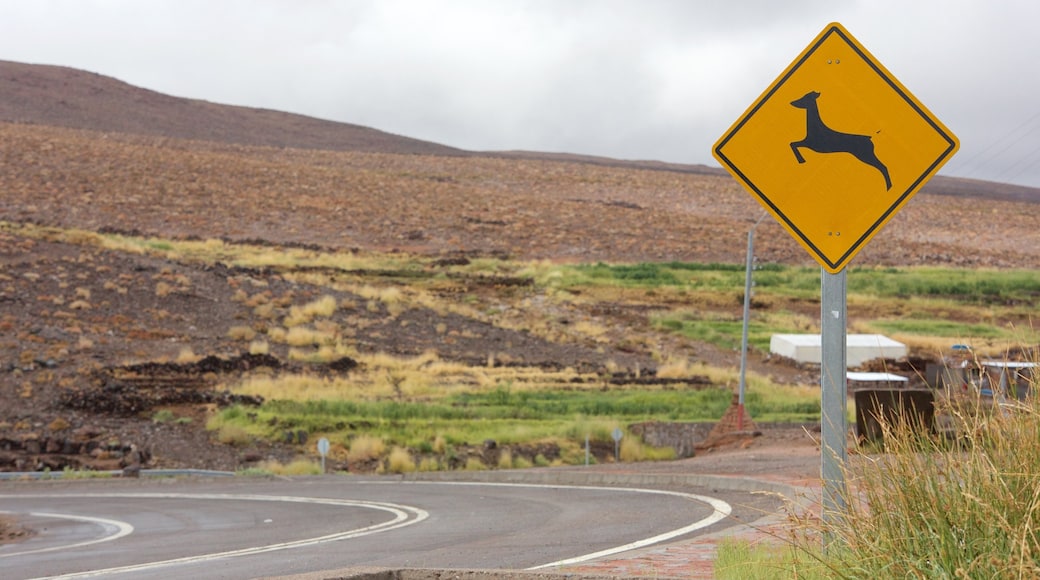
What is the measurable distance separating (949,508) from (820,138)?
74.7 inches

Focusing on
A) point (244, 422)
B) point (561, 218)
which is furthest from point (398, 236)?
point (244, 422)

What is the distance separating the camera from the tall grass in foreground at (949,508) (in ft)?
13.5

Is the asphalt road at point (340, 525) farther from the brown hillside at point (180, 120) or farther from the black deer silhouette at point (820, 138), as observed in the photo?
the brown hillside at point (180, 120)

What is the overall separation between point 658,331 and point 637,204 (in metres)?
38.5

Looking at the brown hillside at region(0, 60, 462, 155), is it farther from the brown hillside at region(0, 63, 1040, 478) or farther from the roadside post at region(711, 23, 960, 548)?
the roadside post at region(711, 23, 960, 548)

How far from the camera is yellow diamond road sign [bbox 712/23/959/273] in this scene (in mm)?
5285

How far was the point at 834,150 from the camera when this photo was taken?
5395 mm

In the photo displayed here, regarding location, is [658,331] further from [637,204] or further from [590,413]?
[637,204]

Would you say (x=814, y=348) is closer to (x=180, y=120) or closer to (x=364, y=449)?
(x=364, y=449)

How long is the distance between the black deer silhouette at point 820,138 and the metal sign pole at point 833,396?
62 cm

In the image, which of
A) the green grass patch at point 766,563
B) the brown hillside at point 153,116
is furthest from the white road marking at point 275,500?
the brown hillside at point 153,116

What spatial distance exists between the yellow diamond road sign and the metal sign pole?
0.71 feet

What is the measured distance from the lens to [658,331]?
174ft

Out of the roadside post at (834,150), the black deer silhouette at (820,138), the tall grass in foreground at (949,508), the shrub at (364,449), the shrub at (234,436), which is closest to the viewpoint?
the tall grass in foreground at (949,508)
